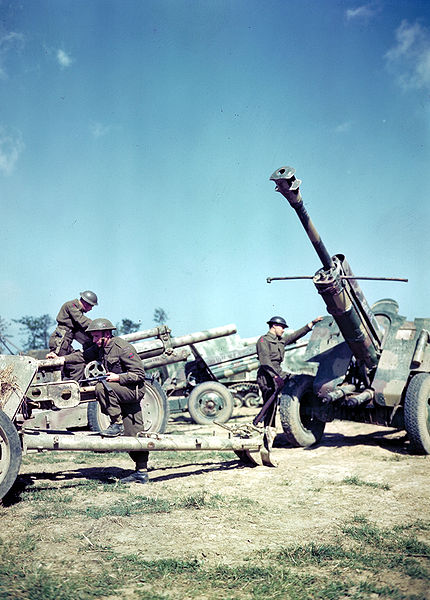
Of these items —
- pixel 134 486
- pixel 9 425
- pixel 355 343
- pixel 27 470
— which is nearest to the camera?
pixel 9 425

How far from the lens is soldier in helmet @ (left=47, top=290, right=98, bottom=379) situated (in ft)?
23.9

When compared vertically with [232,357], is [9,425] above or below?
below

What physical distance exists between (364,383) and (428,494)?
288cm

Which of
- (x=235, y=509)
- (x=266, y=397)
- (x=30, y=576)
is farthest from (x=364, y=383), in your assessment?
(x=30, y=576)

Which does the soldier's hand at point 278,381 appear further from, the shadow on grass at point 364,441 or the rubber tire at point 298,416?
the shadow on grass at point 364,441

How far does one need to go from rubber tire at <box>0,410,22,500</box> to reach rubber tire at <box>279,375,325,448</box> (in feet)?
13.2

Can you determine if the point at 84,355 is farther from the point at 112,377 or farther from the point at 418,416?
the point at 418,416

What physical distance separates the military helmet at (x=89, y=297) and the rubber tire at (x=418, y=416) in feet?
14.1

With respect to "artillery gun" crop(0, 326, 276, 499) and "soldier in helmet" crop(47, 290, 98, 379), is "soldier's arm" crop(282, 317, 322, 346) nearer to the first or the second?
"artillery gun" crop(0, 326, 276, 499)

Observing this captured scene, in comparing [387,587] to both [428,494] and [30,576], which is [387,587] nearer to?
[30,576]

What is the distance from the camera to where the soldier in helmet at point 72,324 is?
7273 millimetres

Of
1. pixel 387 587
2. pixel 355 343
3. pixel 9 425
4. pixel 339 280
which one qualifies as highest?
pixel 339 280

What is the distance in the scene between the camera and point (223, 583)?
2863mm

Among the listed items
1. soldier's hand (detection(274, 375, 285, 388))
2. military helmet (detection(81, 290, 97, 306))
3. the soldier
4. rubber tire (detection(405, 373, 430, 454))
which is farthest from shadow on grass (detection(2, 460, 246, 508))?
military helmet (detection(81, 290, 97, 306))
